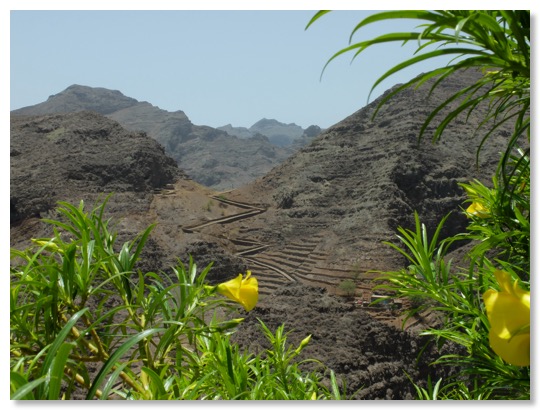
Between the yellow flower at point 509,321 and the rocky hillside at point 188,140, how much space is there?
6217 millimetres

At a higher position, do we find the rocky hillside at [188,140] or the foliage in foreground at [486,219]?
the rocky hillside at [188,140]

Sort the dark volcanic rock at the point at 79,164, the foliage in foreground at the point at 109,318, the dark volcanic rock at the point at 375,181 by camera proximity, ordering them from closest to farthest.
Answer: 1. the foliage in foreground at the point at 109,318
2. the dark volcanic rock at the point at 375,181
3. the dark volcanic rock at the point at 79,164

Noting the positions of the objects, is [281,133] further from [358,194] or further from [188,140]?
[358,194]

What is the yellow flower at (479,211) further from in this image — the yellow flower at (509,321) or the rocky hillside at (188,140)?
the rocky hillside at (188,140)

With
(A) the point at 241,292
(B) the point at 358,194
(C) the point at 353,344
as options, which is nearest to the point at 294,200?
(B) the point at 358,194

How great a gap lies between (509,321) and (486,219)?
0.33 m

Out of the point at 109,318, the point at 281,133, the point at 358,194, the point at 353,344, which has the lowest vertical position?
the point at 353,344

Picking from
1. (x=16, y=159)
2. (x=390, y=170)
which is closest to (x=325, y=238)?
(x=390, y=170)

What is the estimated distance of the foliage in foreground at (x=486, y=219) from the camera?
0.32 metres

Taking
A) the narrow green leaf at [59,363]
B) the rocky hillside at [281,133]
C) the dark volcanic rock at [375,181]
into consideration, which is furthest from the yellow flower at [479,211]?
A: the rocky hillside at [281,133]

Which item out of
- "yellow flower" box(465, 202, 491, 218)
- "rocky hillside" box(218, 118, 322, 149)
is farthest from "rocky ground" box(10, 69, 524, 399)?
"rocky hillside" box(218, 118, 322, 149)

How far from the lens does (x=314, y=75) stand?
1007 mm

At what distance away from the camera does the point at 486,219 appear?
2.14 ft
